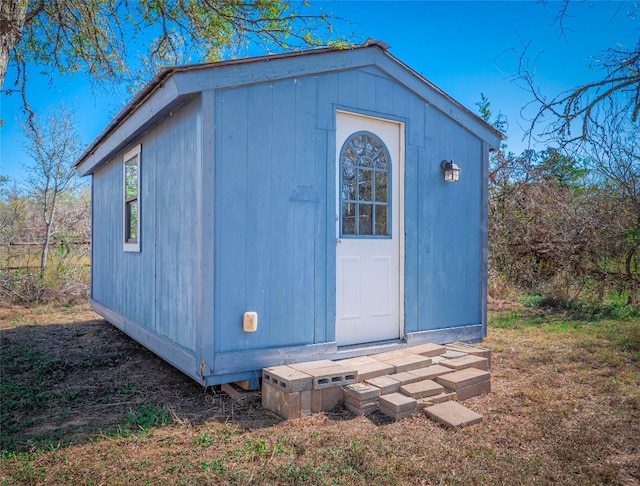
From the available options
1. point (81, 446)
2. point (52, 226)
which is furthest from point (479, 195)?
point (52, 226)

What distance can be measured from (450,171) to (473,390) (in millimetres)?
2324

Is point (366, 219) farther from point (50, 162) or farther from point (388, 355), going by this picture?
point (50, 162)

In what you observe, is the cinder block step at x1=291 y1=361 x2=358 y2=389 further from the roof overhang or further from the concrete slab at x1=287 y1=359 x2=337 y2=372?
the roof overhang

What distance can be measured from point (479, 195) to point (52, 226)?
9.74 m

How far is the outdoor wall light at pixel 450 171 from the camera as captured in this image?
5.04 metres

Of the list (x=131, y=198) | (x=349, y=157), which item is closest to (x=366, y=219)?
(x=349, y=157)

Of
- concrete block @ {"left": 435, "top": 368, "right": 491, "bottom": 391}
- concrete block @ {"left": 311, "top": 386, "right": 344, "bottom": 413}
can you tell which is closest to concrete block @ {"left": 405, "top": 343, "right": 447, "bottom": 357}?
concrete block @ {"left": 435, "top": 368, "right": 491, "bottom": 391}

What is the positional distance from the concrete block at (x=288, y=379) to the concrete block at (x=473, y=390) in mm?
1354

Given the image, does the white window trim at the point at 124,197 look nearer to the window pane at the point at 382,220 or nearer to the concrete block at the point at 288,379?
the concrete block at the point at 288,379

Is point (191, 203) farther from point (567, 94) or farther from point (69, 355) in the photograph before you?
point (567, 94)

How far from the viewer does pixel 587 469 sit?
8.80ft

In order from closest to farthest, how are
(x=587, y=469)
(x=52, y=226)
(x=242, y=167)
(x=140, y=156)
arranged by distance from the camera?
1. (x=587, y=469)
2. (x=242, y=167)
3. (x=140, y=156)
4. (x=52, y=226)

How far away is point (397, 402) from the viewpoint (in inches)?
136

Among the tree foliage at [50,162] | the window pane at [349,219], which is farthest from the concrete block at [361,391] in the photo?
the tree foliage at [50,162]
